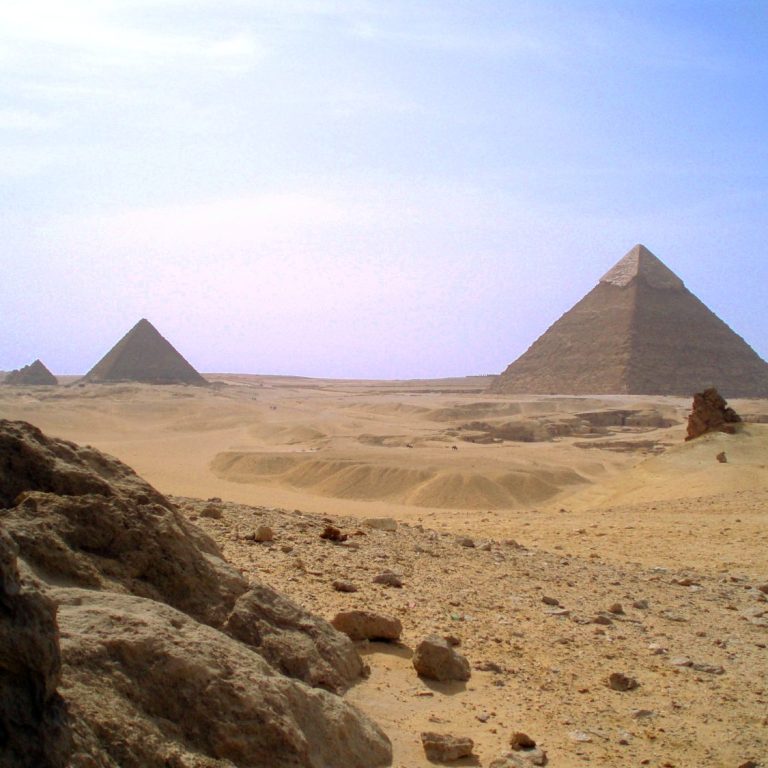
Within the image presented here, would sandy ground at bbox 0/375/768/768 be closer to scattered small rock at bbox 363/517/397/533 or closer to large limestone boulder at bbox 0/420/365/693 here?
scattered small rock at bbox 363/517/397/533

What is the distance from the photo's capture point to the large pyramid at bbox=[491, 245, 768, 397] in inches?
2562

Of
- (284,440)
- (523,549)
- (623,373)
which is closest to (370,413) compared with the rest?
(284,440)

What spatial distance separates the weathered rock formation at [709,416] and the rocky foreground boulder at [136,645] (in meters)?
20.3

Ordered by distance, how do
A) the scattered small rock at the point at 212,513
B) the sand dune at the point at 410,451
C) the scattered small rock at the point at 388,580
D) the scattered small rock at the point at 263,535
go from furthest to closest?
the sand dune at the point at 410,451
the scattered small rock at the point at 212,513
the scattered small rock at the point at 263,535
the scattered small rock at the point at 388,580

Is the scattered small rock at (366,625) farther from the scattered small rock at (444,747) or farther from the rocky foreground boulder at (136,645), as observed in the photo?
the scattered small rock at (444,747)

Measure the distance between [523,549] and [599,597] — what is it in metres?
2.04

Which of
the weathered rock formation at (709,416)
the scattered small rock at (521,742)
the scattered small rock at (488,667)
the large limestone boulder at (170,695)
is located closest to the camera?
the large limestone boulder at (170,695)

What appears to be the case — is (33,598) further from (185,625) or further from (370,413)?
(370,413)

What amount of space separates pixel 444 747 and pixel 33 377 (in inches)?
2722

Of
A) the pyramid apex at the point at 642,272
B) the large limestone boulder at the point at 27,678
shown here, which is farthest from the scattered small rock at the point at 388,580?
the pyramid apex at the point at 642,272

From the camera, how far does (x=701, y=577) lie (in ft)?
23.9

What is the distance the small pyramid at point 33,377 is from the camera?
6581 cm

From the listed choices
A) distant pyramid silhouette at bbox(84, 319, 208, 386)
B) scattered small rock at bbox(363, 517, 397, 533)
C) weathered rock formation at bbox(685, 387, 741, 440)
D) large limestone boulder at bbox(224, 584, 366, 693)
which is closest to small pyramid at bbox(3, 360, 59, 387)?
distant pyramid silhouette at bbox(84, 319, 208, 386)

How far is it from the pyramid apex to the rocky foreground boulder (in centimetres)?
7557
